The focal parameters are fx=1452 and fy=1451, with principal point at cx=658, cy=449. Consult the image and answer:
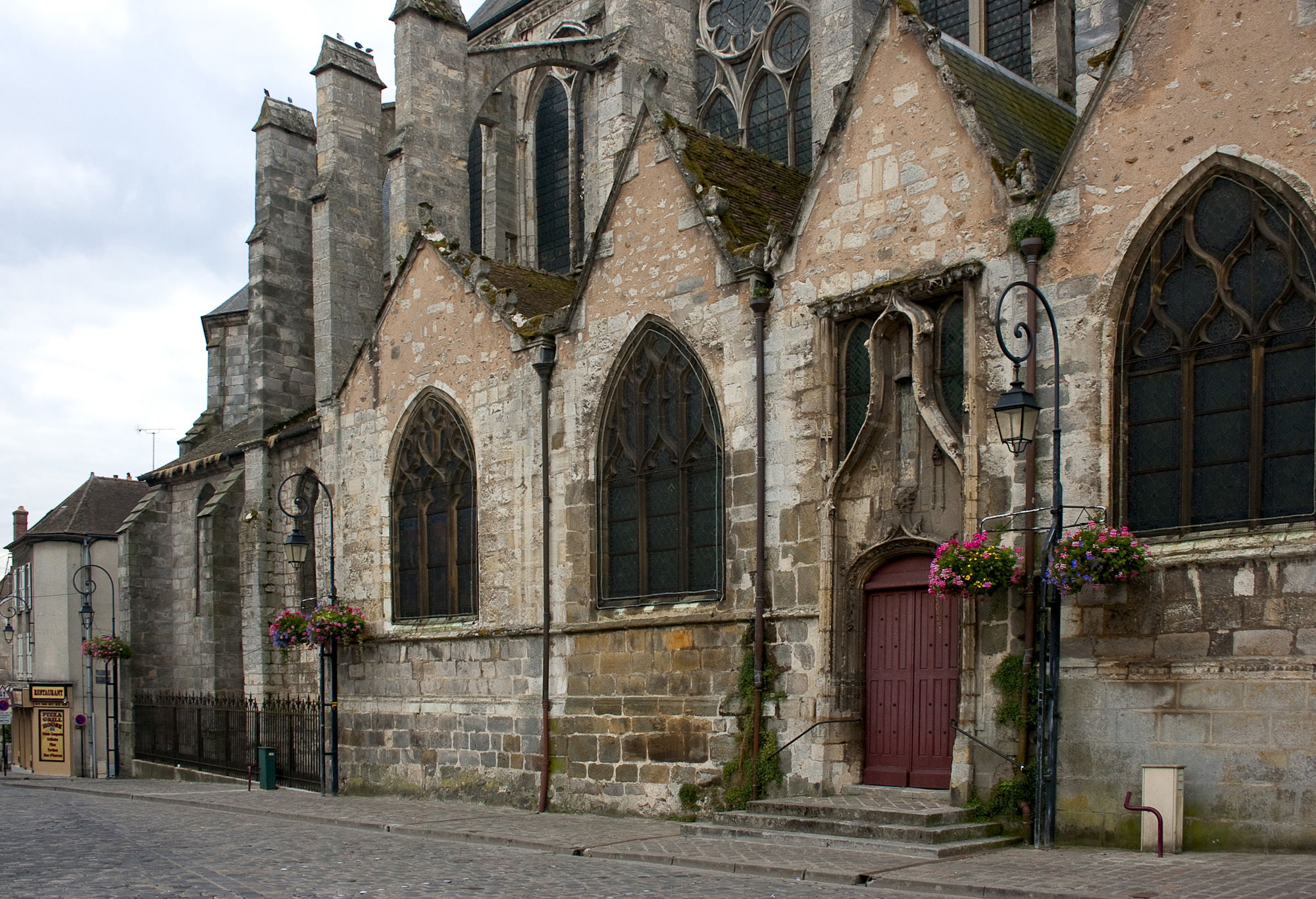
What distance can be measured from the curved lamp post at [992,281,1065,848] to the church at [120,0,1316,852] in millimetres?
91

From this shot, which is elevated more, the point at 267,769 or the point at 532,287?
the point at 532,287

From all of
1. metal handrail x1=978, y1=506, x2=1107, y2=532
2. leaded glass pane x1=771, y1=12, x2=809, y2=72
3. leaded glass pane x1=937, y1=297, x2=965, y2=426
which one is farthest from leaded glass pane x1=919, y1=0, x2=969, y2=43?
metal handrail x1=978, y1=506, x2=1107, y2=532

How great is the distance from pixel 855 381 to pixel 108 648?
20.4m

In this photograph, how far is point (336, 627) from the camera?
65.0 ft

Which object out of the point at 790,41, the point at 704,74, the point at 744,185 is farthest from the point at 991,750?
the point at 704,74

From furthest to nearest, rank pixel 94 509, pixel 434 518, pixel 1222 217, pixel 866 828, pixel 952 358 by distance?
pixel 94 509
pixel 434 518
pixel 952 358
pixel 866 828
pixel 1222 217

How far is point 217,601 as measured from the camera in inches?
1048

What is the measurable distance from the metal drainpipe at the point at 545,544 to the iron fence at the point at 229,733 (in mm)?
5738

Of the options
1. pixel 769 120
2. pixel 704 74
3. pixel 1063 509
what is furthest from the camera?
pixel 704 74

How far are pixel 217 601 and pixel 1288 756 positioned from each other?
20497 millimetres

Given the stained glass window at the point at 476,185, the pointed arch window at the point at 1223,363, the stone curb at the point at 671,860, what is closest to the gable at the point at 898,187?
the pointed arch window at the point at 1223,363

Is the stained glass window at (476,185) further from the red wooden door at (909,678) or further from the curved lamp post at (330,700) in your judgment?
the red wooden door at (909,678)

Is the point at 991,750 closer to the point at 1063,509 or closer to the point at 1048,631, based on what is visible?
the point at 1048,631

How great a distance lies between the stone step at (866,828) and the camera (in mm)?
11438
